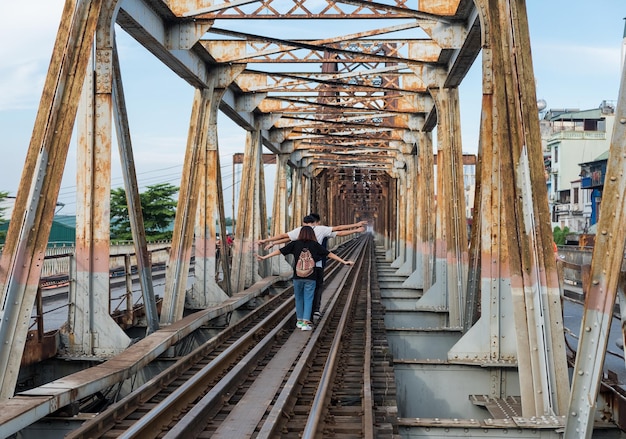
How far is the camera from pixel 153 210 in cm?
4409

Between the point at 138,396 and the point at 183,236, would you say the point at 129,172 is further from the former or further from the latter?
the point at 138,396

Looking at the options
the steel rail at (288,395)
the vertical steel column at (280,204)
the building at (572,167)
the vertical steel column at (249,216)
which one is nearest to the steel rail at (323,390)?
the steel rail at (288,395)

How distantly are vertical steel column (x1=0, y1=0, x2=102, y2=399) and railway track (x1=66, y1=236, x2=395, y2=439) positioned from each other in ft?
4.89

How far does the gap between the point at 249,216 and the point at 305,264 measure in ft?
29.9

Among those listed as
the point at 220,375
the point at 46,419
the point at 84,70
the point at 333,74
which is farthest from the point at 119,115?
the point at 333,74

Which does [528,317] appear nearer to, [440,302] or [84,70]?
[84,70]

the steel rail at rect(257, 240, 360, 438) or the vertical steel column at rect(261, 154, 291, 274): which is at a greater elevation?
the vertical steel column at rect(261, 154, 291, 274)

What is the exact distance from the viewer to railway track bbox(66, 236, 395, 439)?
20.2 ft

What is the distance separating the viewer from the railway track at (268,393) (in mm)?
6164

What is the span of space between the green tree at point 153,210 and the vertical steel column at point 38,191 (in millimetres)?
35081

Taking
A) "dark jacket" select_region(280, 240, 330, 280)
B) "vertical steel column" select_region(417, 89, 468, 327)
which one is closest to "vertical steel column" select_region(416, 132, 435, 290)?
"vertical steel column" select_region(417, 89, 468, 327)

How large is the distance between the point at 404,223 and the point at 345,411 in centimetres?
2707

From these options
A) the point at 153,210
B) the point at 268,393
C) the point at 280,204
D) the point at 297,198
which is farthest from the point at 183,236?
the point at 153,210

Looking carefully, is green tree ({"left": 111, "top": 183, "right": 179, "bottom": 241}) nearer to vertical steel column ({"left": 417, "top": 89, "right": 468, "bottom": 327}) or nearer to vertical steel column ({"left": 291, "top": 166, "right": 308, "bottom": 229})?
vertical steel column ({"left": 291, "top": 166, "right": 308, "bottom": 229})
